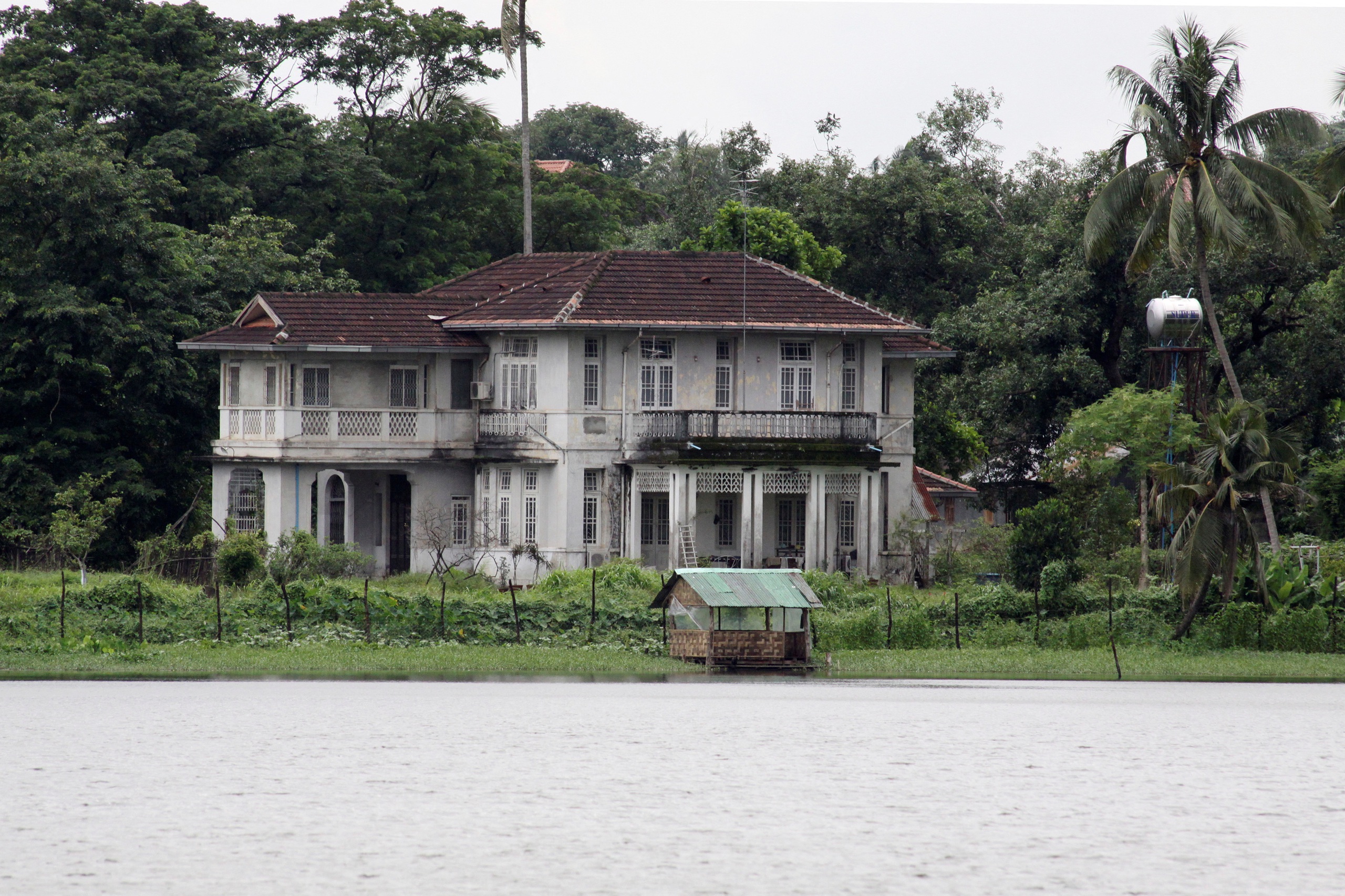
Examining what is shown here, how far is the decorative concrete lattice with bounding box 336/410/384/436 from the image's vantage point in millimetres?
39906

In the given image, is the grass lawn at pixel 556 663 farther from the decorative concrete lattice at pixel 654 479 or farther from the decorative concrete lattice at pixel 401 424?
the decorative concrete lattice at pixel 401 424

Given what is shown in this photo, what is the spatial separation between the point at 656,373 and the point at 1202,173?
1245 centimetres

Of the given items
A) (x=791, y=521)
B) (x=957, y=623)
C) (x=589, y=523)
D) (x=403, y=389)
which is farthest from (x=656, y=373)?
(x=957, y=623)

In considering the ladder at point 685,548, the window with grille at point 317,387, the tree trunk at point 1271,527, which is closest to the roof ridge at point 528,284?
the window with grille at point 317,387

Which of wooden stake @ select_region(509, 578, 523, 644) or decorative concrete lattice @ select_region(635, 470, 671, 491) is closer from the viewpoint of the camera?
wooden stake @ select_region(509, 578, 523, 644)

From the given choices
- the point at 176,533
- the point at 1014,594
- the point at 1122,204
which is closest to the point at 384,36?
the point at 176,533

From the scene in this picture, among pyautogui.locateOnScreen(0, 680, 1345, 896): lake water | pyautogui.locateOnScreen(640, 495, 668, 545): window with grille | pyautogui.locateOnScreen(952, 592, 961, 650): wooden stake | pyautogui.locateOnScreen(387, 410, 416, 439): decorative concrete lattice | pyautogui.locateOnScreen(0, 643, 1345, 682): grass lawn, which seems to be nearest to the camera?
pyautogui.locateOnScreen(0, 680, 1345, 896): lake water

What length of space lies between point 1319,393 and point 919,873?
113ft

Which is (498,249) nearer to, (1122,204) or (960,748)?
(1122,204)

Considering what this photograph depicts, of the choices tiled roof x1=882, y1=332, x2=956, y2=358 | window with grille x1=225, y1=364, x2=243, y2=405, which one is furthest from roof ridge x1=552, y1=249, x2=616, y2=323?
window with grille x1=225, y1=364, x2=243, y2=405

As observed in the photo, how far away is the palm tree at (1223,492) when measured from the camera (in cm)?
2977

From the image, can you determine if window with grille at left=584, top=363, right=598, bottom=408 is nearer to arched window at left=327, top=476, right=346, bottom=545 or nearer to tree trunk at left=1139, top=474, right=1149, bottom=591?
arched window at left=327, top=476, right=346, bottom=545

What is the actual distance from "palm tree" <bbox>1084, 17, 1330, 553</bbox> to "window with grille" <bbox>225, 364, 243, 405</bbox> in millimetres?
18961

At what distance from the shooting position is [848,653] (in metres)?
29.8
